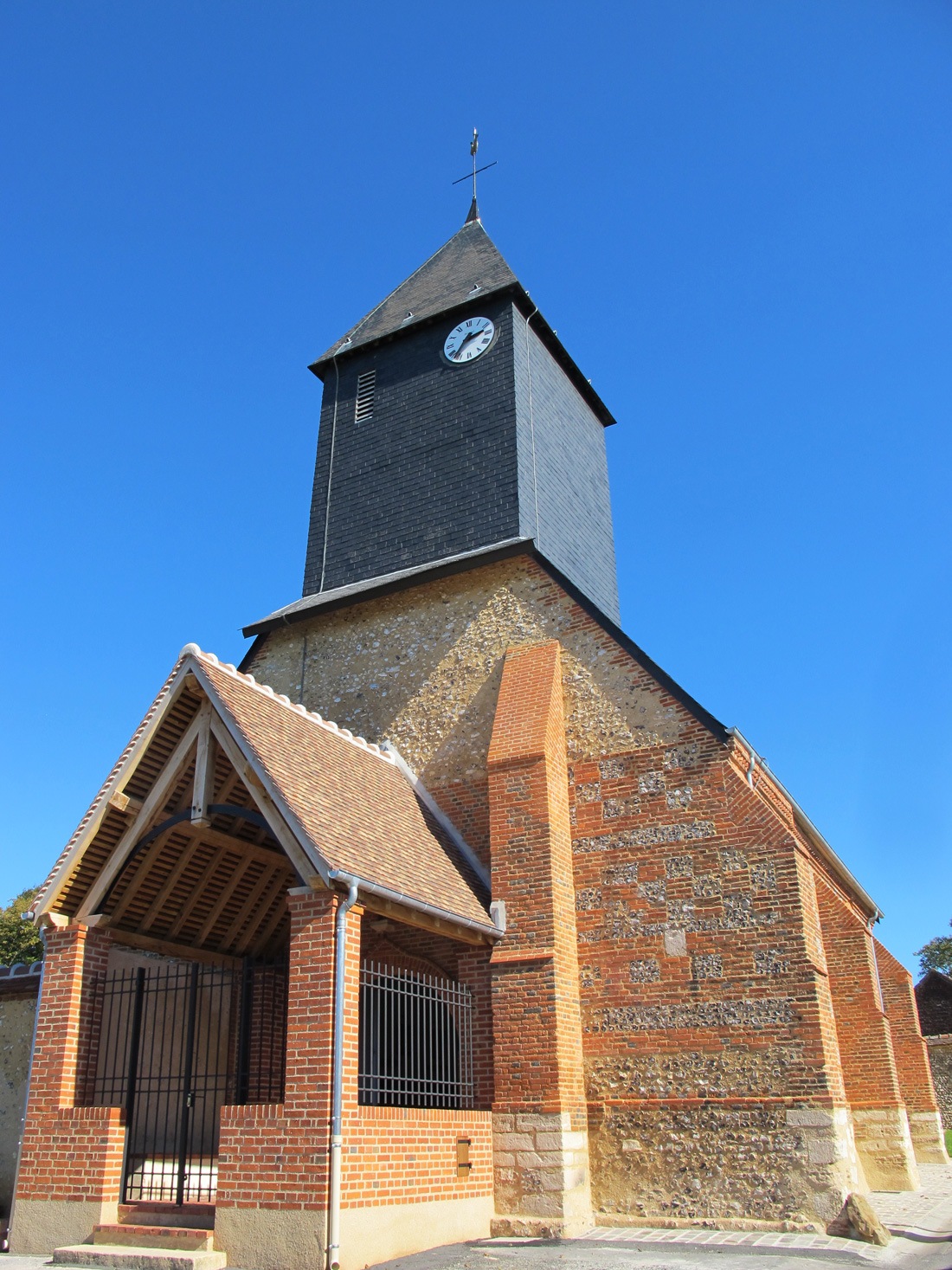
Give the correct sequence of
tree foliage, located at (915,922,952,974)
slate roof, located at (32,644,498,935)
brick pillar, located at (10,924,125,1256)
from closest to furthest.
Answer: brick pillar, located at (10,924,125,1256)
slate roof, located at (32,644,498,935)
tree foliage, located at (915,922,952,974)

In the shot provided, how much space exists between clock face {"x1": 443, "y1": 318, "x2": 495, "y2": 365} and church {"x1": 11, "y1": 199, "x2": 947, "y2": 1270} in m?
4.79

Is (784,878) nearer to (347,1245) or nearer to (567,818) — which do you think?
(567,818)

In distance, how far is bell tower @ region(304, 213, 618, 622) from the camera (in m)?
15.4

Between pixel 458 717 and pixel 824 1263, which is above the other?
pixel 458 717

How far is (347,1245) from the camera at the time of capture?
721 centimetres

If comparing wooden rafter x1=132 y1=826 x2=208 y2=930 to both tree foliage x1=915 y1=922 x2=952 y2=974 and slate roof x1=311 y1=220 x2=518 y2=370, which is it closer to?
slate roof x1=311 y1=220 x2=518 y2=370

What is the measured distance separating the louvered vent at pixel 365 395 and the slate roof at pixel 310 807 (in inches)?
316

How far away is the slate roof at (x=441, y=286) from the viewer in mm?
17578

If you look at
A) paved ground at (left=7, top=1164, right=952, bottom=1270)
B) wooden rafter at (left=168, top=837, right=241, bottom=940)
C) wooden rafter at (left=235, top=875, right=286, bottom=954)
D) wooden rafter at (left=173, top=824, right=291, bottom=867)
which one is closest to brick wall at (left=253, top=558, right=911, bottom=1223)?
paved ground at (left=7, top=1164, right=952, bottom=1270)

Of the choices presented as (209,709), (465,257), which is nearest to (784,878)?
(209,709)

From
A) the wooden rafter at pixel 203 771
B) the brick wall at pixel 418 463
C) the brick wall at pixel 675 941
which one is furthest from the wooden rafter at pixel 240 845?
the brick wall at pixel 418 463

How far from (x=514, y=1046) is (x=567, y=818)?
258 centimetres

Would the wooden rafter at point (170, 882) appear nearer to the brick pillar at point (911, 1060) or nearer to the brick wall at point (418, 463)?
the brick wall at point (418, 463)

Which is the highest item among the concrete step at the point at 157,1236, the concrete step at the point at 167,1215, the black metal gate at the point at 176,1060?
the black metal gate at the point at 176,1060
